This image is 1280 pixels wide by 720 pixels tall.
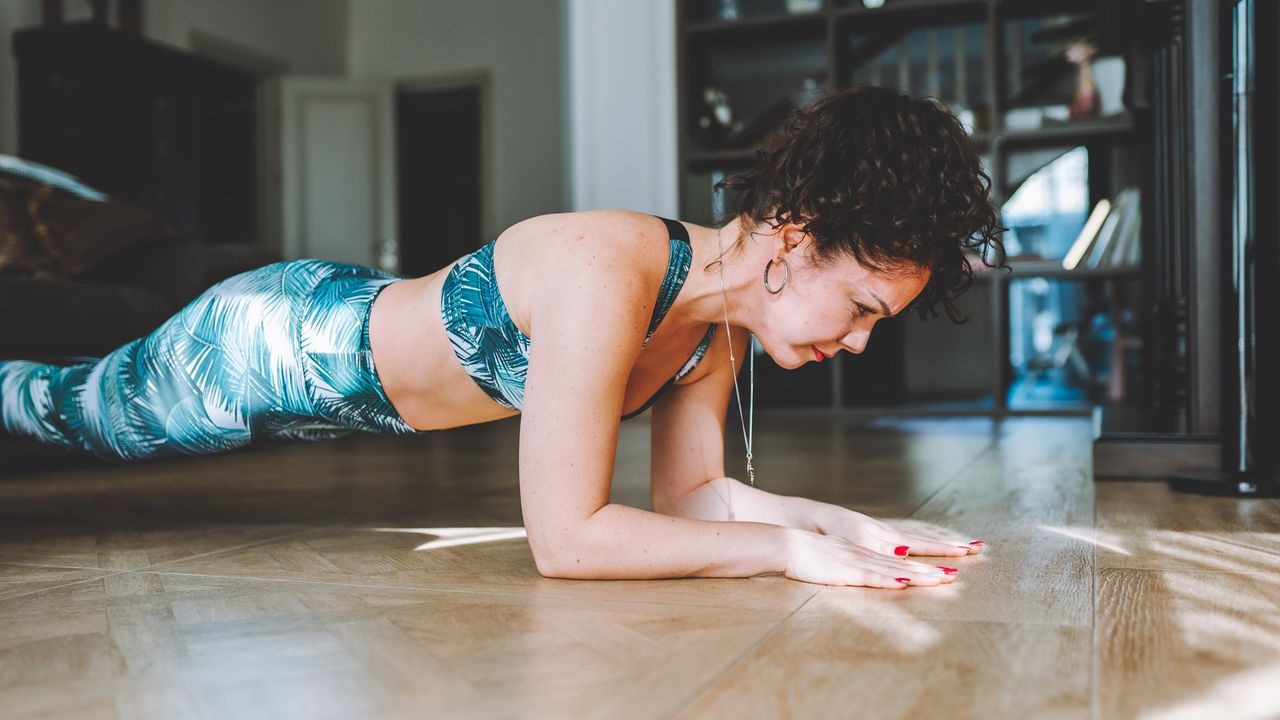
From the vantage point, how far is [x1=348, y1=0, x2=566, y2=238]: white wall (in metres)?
7.05

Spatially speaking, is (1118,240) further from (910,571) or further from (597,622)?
(597,622)

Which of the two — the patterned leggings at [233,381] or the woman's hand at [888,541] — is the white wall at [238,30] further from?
the woman's hand at [888,541]

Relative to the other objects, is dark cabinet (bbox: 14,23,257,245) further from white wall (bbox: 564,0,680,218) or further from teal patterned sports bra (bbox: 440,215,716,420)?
teal patterned sports bra (bbox: 440,215,716,420)

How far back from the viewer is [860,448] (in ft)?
9.52

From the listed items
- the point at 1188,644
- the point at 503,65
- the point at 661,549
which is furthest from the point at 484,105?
the point at 1188,644

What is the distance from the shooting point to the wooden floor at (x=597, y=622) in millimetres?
758

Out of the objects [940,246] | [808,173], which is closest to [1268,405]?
[940,246]

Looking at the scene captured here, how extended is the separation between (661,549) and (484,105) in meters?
6.47

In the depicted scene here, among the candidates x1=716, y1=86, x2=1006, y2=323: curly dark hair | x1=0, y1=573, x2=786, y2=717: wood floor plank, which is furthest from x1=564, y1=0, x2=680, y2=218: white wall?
x1=0, y1=573, x2=786, y2=717: wood floor plank

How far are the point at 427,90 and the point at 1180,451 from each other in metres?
6.25

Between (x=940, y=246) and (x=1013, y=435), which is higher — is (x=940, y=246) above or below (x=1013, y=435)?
above

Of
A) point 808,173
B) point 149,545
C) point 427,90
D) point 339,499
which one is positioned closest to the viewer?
point 808,173

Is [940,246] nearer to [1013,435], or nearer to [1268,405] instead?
[1268,405]

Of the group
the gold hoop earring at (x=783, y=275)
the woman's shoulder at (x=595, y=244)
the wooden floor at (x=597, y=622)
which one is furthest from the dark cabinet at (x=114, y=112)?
the gold hoop earring at (x=783, y=275)
